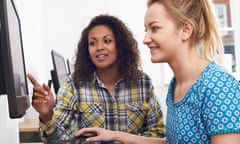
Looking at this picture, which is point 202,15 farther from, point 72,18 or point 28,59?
point 72,18

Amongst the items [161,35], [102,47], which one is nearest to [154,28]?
[161,35]

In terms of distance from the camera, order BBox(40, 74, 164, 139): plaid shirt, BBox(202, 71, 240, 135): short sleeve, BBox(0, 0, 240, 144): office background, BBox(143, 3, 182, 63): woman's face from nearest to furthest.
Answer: BBox(202, 71, 240, 135): short sleeve → BBox(143, 3, 182, 63): woman's face → BBox(40, 74, 164, 139): plaid shirt → BBox(0, 0, 240, 144): office background

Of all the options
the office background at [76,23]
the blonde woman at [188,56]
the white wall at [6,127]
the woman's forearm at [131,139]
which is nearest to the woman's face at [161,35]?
the blonde woman at [188,56]

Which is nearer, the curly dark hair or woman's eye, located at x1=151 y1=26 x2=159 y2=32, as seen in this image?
woman's eye, located at x1=151 y1=26 x2=159 y2=32

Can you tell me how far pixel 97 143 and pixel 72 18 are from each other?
7.64 ft

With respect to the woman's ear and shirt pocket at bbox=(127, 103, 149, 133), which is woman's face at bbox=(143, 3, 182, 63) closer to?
the woman's ear

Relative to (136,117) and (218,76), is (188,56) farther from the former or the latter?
(136,117)

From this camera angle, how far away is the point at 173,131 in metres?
0.87

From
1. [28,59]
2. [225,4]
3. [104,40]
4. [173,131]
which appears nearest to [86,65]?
[104,40]

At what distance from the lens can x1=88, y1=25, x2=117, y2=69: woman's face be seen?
133 cm

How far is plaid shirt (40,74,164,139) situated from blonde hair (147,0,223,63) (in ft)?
1.50

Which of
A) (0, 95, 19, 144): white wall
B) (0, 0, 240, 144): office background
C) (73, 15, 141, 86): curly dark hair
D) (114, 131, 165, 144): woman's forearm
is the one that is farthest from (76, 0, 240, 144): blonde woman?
(0, 0, 240, 144): office background

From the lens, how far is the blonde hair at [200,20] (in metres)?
0.87

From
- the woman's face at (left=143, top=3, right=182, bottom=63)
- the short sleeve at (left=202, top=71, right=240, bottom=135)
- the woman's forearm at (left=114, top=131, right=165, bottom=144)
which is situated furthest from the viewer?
the woman's forearm at (left=114, top=131, right=165, bottom=144)
